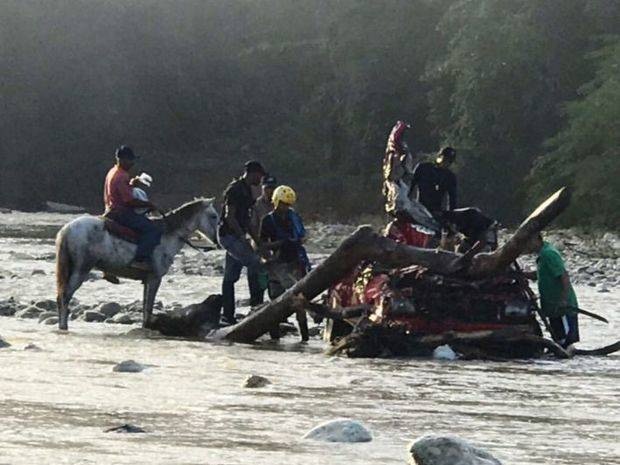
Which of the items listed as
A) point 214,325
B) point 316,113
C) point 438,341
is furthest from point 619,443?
point 316,113

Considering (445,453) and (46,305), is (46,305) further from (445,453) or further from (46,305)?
(445,453)

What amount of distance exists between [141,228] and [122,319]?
1260mm

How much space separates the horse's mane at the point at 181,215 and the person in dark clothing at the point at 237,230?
3.00 feet

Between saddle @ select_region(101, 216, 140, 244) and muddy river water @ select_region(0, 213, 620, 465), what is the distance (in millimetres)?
1203

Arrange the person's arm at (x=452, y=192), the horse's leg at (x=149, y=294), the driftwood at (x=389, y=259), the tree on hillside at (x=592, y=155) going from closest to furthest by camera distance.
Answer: the driftwood at (x=389, y=259) < the person's arm at (x=452, y=192) < the horse's leg at (x=149, y=294) < the tree on hillside at (x=592, y=155)

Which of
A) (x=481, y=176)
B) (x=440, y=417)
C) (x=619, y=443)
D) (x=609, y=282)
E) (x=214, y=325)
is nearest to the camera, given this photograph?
(x=619, y=443)

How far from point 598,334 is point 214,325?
11.9ft

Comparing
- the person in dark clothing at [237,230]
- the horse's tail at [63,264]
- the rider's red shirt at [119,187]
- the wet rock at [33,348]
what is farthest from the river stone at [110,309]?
the wet rock at [33,348]

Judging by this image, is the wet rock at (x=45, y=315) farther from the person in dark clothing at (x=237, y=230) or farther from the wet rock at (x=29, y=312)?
the person in dark clothing at (x=237, y=230)

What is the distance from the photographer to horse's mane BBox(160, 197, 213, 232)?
18453mm

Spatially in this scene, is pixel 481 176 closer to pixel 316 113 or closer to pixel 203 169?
pixel 316 113

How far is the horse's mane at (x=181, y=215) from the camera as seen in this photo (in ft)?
60.5

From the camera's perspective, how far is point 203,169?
6906 cm

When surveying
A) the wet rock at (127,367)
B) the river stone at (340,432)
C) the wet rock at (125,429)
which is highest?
the river stone at (340,432)
